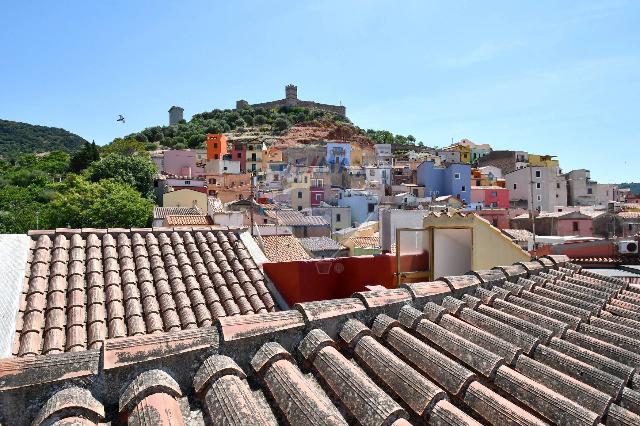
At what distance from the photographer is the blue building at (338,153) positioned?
72.1m

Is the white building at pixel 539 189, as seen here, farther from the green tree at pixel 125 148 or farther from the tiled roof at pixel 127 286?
the tiled roof at pixel 127 286

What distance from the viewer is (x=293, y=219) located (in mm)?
36719

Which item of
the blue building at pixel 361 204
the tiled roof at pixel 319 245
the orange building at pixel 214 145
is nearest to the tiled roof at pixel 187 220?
the tiled roof at pixel 319 245

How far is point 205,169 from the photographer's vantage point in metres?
62.5

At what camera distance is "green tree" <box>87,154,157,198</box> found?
152 feet

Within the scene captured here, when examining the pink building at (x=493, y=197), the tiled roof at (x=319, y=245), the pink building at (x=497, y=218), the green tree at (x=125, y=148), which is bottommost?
the tiled roof at (x=319, y=245)

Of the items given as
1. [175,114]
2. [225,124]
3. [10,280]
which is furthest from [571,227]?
[175,114]

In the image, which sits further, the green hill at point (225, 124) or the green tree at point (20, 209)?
the green hill at point (225, 124)

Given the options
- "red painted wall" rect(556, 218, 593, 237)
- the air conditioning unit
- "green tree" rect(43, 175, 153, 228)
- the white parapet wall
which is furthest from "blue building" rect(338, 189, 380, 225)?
the white parapet wall

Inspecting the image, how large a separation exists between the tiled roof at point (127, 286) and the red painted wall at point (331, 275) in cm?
35

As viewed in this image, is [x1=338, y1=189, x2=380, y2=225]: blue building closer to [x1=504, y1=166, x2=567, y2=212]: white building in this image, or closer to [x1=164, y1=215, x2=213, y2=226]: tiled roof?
[x1=504, y1=166, x2=567, y2=212]: white building

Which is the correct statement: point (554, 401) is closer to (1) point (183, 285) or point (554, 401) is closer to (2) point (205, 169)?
(1) point (183, 285)

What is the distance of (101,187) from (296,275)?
112 ft

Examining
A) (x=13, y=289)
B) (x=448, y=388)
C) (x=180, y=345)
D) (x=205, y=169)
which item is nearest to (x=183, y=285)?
(x=13, y=289)
